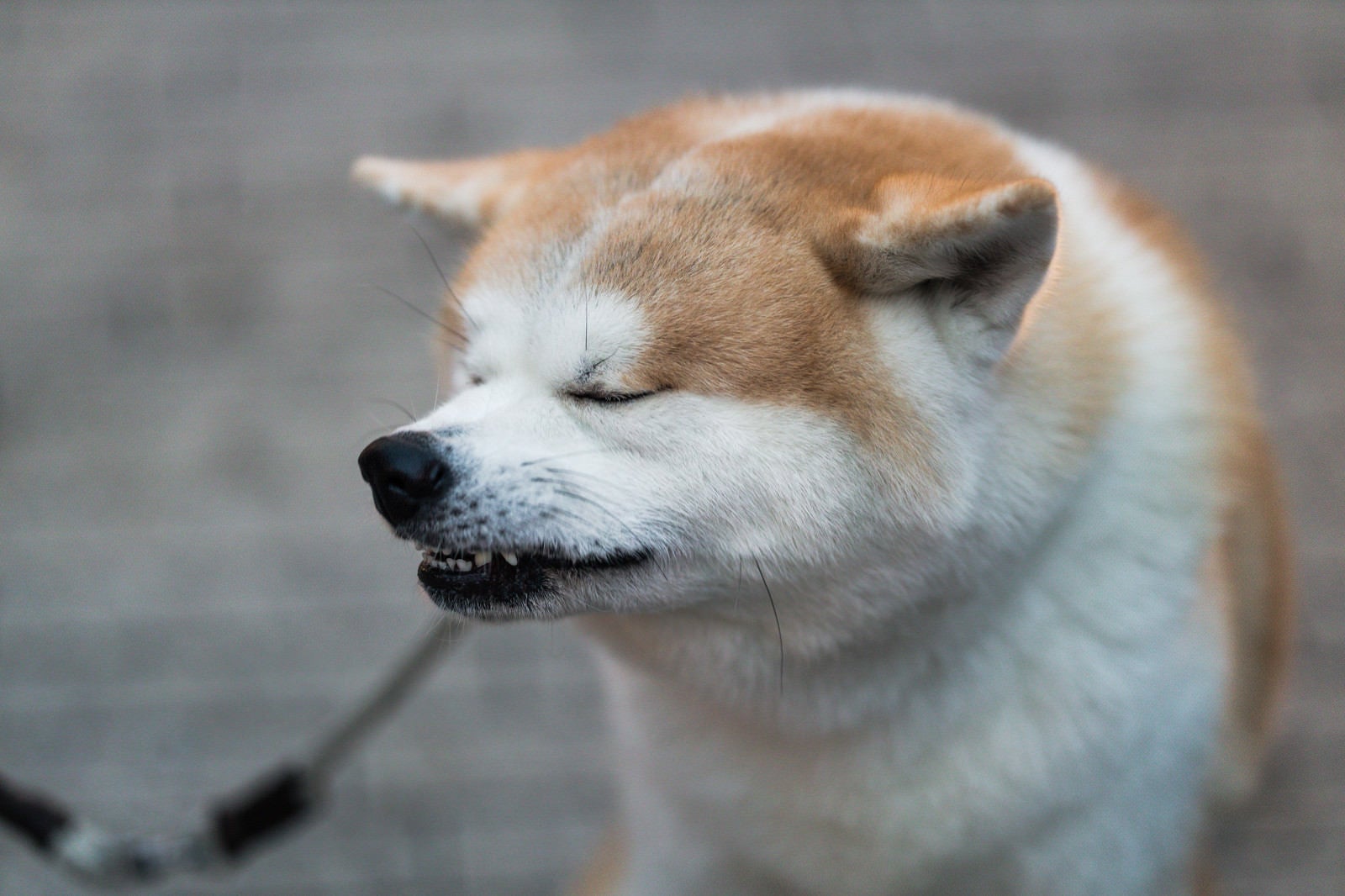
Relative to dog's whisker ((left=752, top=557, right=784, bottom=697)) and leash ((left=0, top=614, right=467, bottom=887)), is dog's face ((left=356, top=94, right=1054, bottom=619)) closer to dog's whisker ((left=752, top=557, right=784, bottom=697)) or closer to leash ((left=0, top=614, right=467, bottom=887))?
dog's whisker ((left=752, top=557, right=784, bottom=697))

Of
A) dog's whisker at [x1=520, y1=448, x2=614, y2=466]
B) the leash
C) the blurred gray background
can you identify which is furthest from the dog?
the blurred gray background

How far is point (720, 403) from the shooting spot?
1430 mm

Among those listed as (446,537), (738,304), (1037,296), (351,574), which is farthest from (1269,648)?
(351,574)

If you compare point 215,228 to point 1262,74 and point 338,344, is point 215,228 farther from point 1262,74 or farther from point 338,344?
point 1262,74

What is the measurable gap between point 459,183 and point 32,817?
1.33 meters

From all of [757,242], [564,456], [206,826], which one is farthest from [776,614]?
[206,826]

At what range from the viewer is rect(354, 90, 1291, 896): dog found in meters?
1.43

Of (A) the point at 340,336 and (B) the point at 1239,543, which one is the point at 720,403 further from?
(A) the point at 340,336

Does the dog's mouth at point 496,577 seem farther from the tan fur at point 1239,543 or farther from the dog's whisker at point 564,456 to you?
the tan fur at point 1239,543

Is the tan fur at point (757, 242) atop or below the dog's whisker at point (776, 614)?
atop

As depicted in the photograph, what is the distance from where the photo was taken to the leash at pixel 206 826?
2.00m

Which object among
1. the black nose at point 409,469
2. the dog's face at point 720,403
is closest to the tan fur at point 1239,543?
the dog's face at point 720,403

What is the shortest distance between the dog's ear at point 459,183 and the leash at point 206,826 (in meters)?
0.69

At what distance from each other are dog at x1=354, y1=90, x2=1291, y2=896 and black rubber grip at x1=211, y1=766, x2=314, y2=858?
0.73 m
